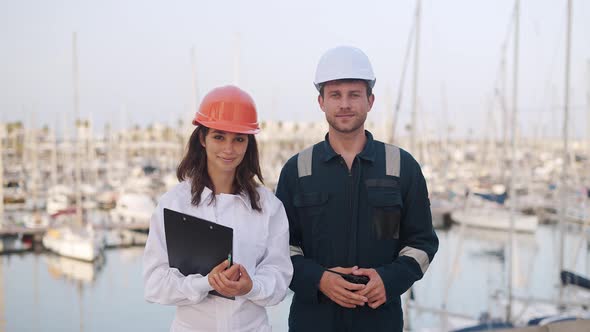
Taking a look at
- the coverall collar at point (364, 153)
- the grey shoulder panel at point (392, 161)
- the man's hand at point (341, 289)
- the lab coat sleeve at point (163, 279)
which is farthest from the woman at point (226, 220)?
the grey shoulder panel at point (392, 161)

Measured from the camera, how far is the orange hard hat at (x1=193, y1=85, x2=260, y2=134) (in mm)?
1698

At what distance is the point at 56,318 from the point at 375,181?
604 inches

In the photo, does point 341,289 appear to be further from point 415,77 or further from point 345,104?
point 415,77

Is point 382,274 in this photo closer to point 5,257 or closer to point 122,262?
point 122,262

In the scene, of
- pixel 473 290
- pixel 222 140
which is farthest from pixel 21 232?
pixel 222 140

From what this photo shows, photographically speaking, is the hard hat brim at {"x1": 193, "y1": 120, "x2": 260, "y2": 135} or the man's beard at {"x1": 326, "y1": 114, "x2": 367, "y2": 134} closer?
the hard hat brim at {"x1": 193, "y1": 120, "x2": 260, "y2": 135}

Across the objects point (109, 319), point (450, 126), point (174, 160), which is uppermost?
point (450, 126)

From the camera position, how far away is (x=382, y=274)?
1.80 metres

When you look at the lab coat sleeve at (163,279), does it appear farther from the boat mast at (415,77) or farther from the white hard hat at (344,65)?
the boat mast at (415,77)

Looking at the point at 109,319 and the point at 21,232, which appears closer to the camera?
the point at 109,319

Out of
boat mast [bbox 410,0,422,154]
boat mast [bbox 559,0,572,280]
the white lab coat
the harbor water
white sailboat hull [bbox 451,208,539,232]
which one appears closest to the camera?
the white lab coat

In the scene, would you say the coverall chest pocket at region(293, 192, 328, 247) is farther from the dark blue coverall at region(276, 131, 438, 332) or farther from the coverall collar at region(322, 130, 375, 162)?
the coverall collar at region(322, 130, 375, 162)

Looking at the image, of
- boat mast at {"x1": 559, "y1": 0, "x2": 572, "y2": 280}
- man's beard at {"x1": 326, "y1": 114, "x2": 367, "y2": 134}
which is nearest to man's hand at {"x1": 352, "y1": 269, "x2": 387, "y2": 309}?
man's beard at {"x1": 326, "y1": 114, "x2": 367, "y2": 134}

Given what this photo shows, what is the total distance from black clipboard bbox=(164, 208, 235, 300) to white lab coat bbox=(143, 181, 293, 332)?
34 mm
